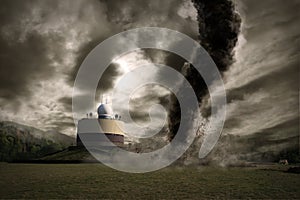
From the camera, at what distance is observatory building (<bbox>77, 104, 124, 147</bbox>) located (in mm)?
131000

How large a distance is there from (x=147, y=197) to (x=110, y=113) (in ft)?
359

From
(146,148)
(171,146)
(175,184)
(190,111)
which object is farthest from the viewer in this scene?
(146,148)

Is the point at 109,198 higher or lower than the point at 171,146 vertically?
lower

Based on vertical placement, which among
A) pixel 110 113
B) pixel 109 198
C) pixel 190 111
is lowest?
pixel 109 198

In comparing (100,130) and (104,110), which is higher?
(104,110)

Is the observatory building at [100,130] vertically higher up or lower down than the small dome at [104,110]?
lower down

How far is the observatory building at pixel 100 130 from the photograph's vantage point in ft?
430

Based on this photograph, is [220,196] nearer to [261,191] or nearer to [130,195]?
[261,191]

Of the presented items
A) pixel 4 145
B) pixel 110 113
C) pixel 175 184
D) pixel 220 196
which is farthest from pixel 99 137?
pixel 220 196

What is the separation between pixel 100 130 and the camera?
430 feet

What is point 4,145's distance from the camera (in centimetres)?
13838

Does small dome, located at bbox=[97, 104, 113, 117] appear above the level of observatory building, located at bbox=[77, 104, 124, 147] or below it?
above

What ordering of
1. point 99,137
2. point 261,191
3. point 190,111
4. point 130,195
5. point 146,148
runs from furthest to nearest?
point 99,137
point 146,148
point 190,111
point 261,191
point 130,195

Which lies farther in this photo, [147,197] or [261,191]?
[261,191]
